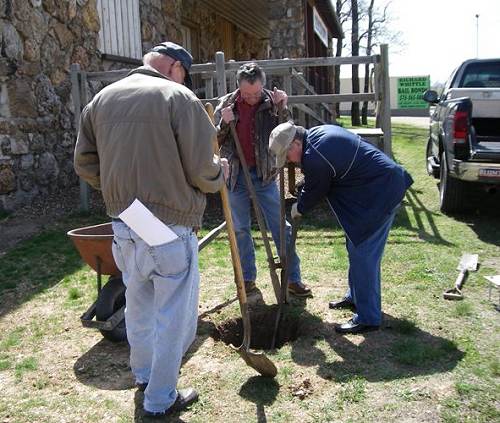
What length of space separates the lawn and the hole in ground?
0.13 feet

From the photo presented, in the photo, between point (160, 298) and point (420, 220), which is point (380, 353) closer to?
point (160, 298)

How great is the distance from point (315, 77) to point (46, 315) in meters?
12.1

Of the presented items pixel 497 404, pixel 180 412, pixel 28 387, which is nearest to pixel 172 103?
pixel 180 412

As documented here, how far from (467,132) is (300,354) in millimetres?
3969

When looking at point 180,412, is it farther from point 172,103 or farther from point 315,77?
point 315,77

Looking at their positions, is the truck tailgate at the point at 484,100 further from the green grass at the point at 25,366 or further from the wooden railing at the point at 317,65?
the green grass at the point at 25,366

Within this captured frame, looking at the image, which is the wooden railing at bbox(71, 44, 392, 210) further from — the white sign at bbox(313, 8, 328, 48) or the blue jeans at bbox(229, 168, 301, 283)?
the white sign at bbox(313, 8, 328, 48)

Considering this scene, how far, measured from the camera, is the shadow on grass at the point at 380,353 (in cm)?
353

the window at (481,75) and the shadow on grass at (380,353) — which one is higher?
the window at (481,75)

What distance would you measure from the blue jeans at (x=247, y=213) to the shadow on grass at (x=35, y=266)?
1.88m

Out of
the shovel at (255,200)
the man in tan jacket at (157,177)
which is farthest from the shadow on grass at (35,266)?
the man in tan jacket at (157,177)

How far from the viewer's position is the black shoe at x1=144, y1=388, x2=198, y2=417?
309 centimetres

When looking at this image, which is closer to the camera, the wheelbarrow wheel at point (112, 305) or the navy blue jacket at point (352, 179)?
the navy blue jacket at point (352, 179)

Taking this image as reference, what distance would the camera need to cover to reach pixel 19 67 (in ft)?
25.1
